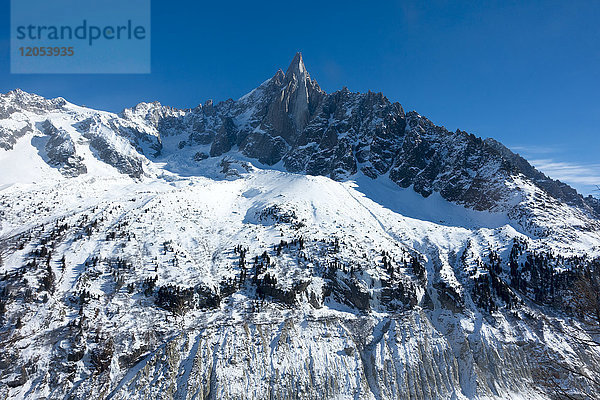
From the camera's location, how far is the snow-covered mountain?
50406 millimetres

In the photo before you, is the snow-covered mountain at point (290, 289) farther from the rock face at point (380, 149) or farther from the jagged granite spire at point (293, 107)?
the jagged granite spire at point (293, 107)

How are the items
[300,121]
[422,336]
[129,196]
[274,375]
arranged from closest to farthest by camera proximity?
[274,375]
[422,336]
[129,196]
[300,121]

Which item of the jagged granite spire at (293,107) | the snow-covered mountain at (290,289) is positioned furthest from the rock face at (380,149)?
the snow-covered mountain at (290,289)

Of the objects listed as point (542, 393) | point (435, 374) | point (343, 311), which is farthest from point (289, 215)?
point (542, 393)

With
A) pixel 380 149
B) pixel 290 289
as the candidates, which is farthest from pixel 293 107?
pixel 290 289

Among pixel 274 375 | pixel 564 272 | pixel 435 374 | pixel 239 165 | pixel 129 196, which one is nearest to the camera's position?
pixel 274 375

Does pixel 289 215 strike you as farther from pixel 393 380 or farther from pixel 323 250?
pixel 393 380

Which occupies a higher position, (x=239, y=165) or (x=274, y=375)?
(x=239, y=165)

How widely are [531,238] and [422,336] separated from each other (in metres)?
48.9

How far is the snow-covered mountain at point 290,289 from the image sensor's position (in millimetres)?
50406

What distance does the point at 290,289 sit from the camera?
64.8 meters

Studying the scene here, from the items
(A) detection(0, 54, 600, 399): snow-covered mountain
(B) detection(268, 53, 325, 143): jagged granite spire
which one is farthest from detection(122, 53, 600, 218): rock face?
(A) detection(0, 54, 600, 399): snow-covered mountain

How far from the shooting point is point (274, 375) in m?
51.7

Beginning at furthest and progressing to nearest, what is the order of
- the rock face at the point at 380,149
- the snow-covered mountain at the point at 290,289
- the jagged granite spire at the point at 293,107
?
the jagged granite spire at the point at 293,107, the rock face at the point at 380,149, the snow-covered mountain at the point at 290,289
